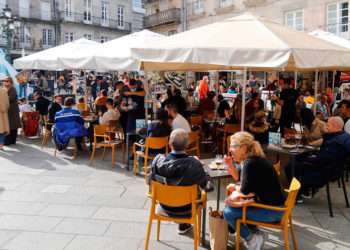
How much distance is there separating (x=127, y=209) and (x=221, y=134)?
377 centimetres

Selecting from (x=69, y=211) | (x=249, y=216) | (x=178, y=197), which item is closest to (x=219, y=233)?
(x=249, y=216)

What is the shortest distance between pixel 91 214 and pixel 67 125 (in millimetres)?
3627

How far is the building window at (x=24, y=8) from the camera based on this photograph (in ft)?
122

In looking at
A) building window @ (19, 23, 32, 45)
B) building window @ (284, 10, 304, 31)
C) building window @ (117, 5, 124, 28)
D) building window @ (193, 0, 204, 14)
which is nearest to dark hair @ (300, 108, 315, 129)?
building window @ (284, 10, 304, 31)

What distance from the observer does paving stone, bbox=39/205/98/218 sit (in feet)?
16.5

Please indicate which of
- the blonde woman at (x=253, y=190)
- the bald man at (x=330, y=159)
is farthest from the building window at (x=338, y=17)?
the blonde woman at (x=253, y=190)

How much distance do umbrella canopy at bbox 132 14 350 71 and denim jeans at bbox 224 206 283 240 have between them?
1.80 meters

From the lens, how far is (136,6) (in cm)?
4872

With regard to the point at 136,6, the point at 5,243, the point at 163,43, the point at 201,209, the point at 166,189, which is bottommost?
the point at 5,243

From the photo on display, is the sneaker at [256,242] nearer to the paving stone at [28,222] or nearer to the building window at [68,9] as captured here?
the paving stone at [28,222]

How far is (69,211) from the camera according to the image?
5160mm

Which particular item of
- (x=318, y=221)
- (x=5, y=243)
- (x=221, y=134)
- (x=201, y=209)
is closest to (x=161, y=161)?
(x=201, y=209)

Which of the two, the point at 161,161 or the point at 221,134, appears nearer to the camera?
the point at 161,161

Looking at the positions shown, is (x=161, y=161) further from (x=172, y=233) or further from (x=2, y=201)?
(x=2, y=201)
